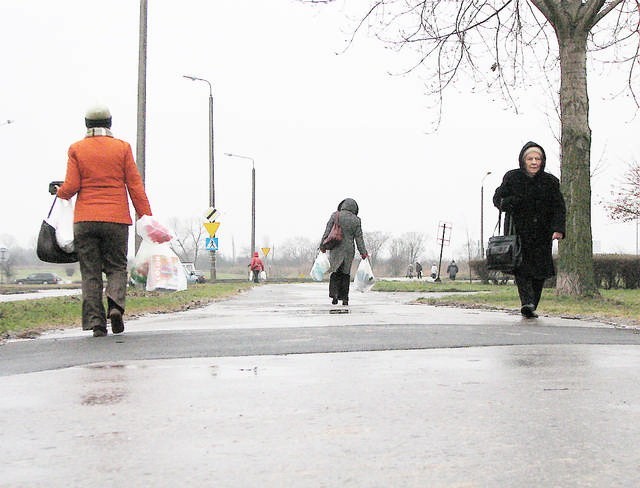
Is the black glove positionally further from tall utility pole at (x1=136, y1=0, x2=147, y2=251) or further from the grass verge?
tall utility pole at (x1=136, y1=0, x2=147, y2=251)

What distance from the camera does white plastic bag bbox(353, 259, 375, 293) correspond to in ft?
47.1

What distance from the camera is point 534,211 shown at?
9922 mm

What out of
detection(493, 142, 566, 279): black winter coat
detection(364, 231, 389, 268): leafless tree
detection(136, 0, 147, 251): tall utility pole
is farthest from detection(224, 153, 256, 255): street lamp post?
detection(364, 231, 389, 268): leafless tree

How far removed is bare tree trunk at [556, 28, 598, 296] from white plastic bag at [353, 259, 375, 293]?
9.70 ft

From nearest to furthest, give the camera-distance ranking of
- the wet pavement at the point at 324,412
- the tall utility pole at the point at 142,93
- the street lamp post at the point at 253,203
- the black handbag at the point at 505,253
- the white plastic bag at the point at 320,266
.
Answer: the wet pavement at the point at 324,412 → the black handbag at the point at 505,253 → the white plastic bag at the point at 320,266 → the tall utility pole at the point at 142,93 → the street lamp post at the point at 253,203

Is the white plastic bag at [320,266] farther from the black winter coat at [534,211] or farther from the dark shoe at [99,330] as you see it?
the dark shoe at [99,330]

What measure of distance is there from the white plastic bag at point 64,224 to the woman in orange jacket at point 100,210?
0.19m

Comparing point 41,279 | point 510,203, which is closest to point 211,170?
point 510,203

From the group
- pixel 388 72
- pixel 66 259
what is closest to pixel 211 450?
pixel 66 259

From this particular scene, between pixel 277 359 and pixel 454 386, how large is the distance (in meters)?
1.48

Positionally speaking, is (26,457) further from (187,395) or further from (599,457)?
(599,457)

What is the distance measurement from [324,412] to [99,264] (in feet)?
14.7

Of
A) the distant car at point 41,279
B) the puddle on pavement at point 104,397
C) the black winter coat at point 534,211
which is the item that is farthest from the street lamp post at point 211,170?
the distant car at point 41,279

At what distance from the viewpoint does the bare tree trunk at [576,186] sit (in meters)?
14.5
